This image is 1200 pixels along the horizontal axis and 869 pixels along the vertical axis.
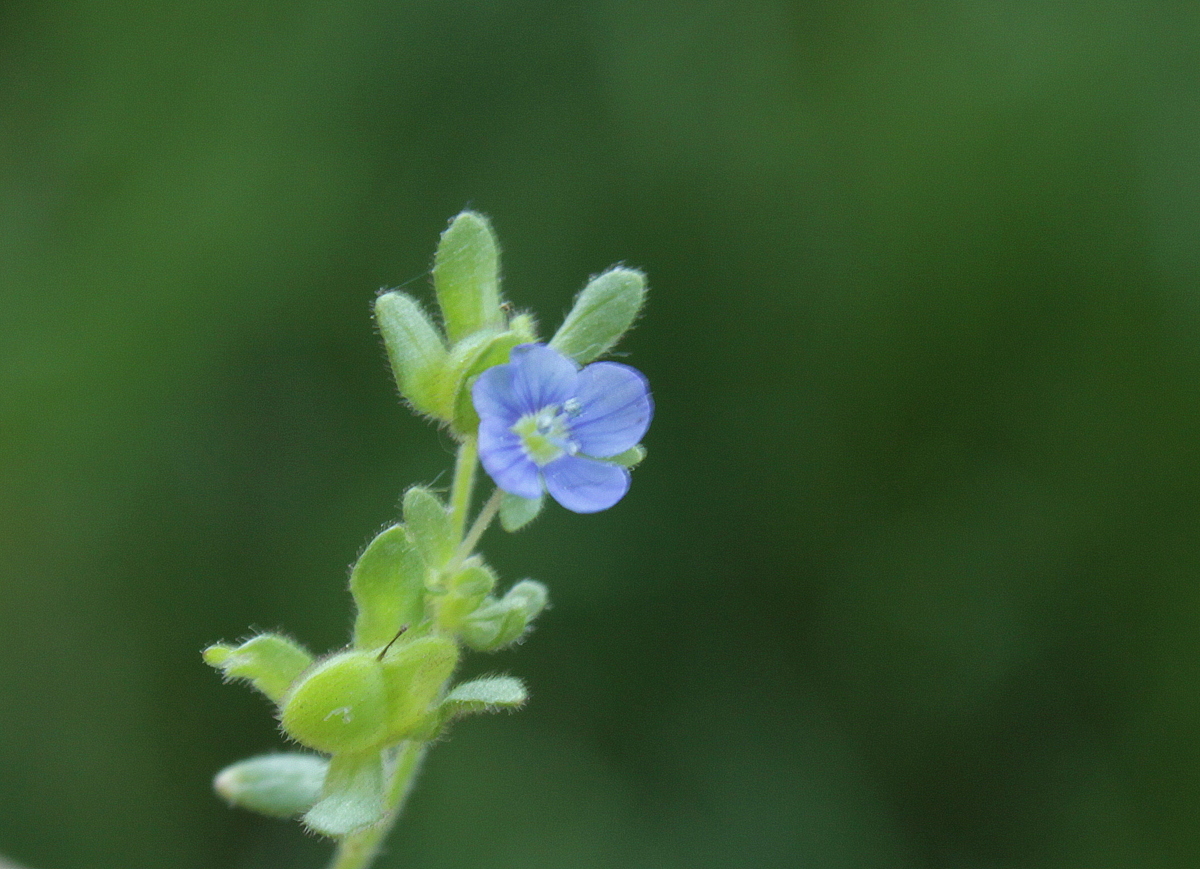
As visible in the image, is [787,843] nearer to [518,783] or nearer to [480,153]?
[518,783]

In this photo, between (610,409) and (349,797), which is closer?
(349,797)

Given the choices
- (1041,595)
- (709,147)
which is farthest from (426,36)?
(1041,595)

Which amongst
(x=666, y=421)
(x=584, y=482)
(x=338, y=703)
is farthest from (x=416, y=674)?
(x=666, y=421)

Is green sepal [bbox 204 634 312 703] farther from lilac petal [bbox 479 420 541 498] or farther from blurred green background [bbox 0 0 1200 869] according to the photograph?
blurred green background [bbox 0 0 1200 869]

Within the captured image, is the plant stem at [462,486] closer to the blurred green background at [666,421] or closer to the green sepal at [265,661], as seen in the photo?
the green sepal at [265,661]

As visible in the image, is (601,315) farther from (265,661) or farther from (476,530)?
(265,661)
